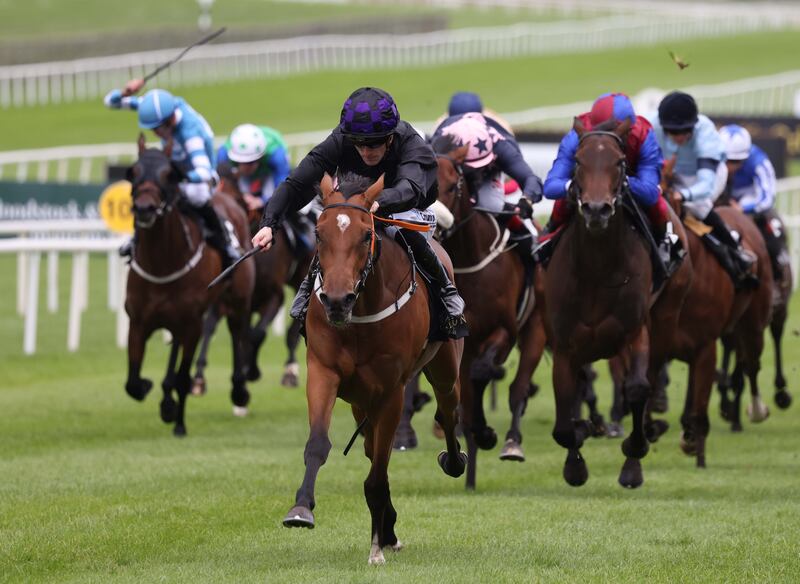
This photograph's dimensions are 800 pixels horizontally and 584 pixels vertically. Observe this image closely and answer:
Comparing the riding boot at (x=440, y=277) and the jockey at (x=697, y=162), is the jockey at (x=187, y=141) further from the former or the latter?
the riding boot at (x=440, y=277)

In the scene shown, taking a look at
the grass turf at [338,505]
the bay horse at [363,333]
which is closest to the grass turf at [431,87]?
the grass turf at [338,505]

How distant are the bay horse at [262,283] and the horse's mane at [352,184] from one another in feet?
21.8

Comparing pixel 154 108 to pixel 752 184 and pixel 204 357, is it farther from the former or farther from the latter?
pixel 752 184

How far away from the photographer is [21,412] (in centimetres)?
1316

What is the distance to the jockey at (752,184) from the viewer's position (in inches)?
524

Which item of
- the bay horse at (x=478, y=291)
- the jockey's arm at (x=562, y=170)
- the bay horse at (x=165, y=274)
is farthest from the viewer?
the bay horse at (x=165, y=274)

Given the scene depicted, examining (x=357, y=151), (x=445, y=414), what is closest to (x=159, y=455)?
(x=445, y=414)

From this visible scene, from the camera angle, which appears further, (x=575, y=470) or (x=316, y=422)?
(x=575, y=470)

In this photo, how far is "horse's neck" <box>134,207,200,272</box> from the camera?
11.8 metres

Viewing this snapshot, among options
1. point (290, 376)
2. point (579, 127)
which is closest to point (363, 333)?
point (579, 127)

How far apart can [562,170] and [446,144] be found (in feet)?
4.03

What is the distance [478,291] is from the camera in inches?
398

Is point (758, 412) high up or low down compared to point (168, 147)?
down

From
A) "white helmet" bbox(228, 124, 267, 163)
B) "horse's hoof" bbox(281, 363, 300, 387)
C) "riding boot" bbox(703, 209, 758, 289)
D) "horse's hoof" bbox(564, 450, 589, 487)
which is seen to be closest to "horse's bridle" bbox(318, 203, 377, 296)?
"horse's hoof" bbox(564, 450, 589, 487)
